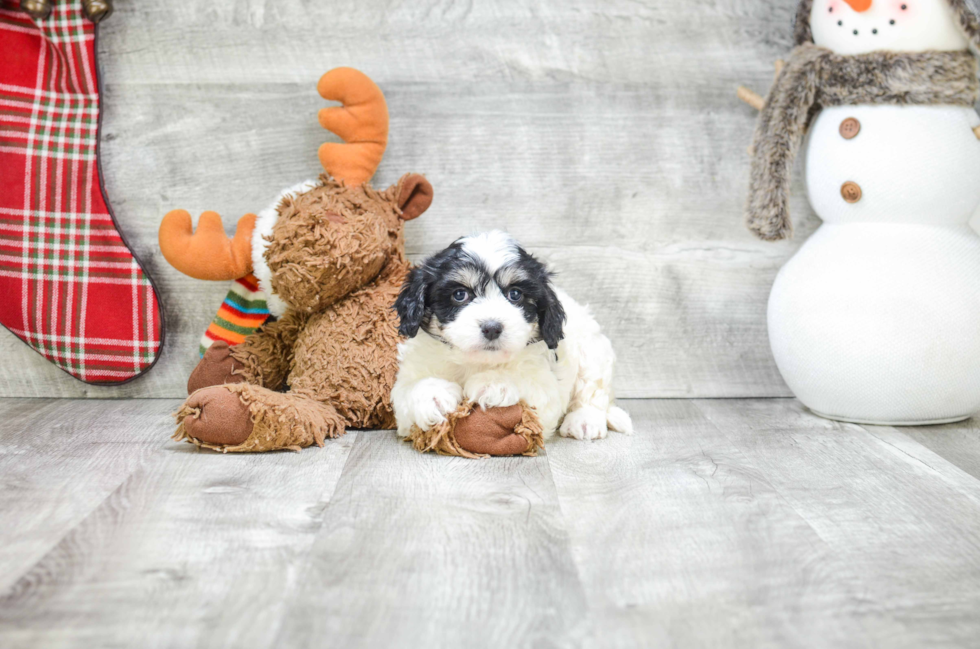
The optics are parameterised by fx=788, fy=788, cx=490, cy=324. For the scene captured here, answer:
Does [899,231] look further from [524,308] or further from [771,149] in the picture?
[524,308]

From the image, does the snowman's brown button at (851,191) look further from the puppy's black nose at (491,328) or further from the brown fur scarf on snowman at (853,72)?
the puppy's black nose at (491,328)

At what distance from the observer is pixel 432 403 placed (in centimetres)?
163

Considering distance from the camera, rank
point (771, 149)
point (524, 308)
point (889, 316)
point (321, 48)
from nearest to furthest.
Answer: point (524, 308) → point (889, 316) → point (771, 149) → point (321, 48)

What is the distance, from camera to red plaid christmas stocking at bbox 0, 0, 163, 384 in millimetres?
2059

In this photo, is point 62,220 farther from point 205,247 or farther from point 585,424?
point 585,424

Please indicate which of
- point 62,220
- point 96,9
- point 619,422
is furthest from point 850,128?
point 62,220

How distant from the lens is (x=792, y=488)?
147 centimetres

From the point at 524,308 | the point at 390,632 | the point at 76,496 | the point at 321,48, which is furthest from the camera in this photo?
the point at 321,48

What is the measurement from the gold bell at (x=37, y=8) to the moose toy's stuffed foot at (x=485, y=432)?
57.9 inches

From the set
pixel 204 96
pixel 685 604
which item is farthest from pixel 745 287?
pixel 204 96

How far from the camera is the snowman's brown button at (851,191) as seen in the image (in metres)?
1.90

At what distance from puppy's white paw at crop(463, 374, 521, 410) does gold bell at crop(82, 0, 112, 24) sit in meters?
1.39

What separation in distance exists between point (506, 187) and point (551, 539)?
1218 millimetres

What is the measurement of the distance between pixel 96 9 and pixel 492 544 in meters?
1.73
